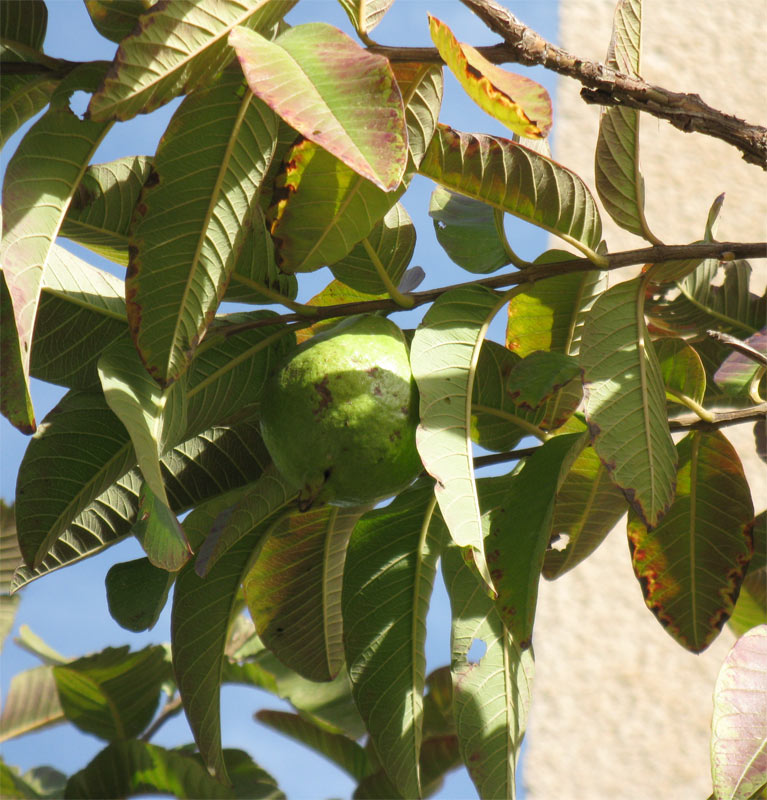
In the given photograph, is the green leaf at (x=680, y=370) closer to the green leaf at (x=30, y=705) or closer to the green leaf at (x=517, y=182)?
the green leaf at (x=517, y=182)

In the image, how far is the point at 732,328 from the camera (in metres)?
1.05

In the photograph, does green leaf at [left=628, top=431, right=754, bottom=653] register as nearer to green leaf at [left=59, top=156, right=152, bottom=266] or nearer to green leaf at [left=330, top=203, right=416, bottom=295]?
green leaf at [left=330, top=203, right=416, bottom=295]

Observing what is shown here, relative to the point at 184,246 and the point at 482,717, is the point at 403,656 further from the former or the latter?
the point at 184,246

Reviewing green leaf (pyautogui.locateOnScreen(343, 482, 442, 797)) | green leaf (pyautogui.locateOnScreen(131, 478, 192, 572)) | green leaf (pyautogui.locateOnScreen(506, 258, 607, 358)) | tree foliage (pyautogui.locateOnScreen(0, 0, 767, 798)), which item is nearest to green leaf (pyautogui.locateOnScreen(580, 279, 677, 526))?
tree foliage (pyautogui.locateOnScreen(0, 0, 767, 798))

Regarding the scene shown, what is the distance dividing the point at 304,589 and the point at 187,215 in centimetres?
42

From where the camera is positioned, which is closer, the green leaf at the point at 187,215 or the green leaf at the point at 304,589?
the green leaf at the point at 187,215

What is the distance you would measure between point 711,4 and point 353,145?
8.45 feet

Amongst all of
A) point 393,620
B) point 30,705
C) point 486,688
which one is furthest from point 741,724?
point 30,705

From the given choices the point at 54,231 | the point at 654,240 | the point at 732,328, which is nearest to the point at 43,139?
the point at 54,231

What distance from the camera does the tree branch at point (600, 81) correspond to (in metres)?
0.61

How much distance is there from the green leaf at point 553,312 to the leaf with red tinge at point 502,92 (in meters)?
0.30

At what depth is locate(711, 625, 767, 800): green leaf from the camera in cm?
64

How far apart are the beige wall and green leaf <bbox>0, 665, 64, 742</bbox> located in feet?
3.74

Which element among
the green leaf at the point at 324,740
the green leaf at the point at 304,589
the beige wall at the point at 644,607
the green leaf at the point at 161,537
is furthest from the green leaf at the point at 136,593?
the beige wall at the point at 644,607
